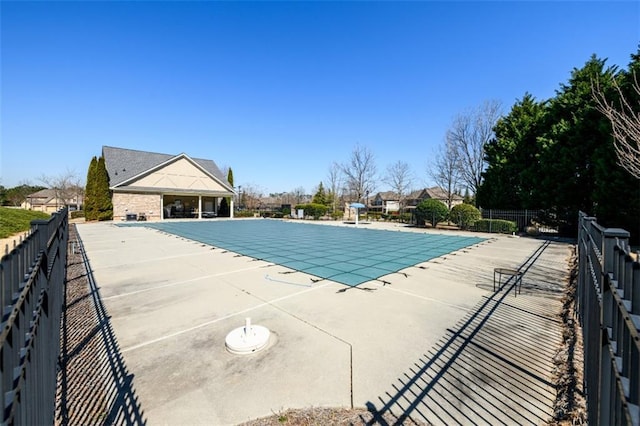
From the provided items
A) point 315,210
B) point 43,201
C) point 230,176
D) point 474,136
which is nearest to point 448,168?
point 474,136

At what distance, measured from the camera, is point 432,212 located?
2248 cm

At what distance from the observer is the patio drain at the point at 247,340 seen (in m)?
3.65

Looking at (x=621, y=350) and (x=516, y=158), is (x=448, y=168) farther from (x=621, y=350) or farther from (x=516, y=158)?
(x=621, y=350)

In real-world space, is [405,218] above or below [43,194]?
below

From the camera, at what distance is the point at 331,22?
15070 millimetres

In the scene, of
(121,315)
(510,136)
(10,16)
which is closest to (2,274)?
(121,315)

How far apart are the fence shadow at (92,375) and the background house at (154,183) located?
26.0m

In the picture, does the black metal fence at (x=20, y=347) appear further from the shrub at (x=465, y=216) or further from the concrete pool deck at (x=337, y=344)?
the shrub at (x=465, y=216)

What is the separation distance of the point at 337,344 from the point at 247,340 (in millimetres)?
1238

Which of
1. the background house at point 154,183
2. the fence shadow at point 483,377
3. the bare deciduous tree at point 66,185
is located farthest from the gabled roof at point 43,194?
the fence shadow at point 483,377

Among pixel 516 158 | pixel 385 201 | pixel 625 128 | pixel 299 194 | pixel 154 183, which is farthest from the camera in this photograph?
pixel 299 194

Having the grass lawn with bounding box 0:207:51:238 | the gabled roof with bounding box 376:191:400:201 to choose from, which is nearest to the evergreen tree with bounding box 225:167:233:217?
the grass lawn with bounding box 0:207:51:238

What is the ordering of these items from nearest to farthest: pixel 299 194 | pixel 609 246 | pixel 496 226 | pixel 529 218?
pixel 609 246 → pixel 496 226 → pixel 529 218 → pixel 299 194

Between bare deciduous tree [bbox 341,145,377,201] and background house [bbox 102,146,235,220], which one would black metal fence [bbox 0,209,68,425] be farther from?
bare deciduous tree [bbox 341,145,377,201]
